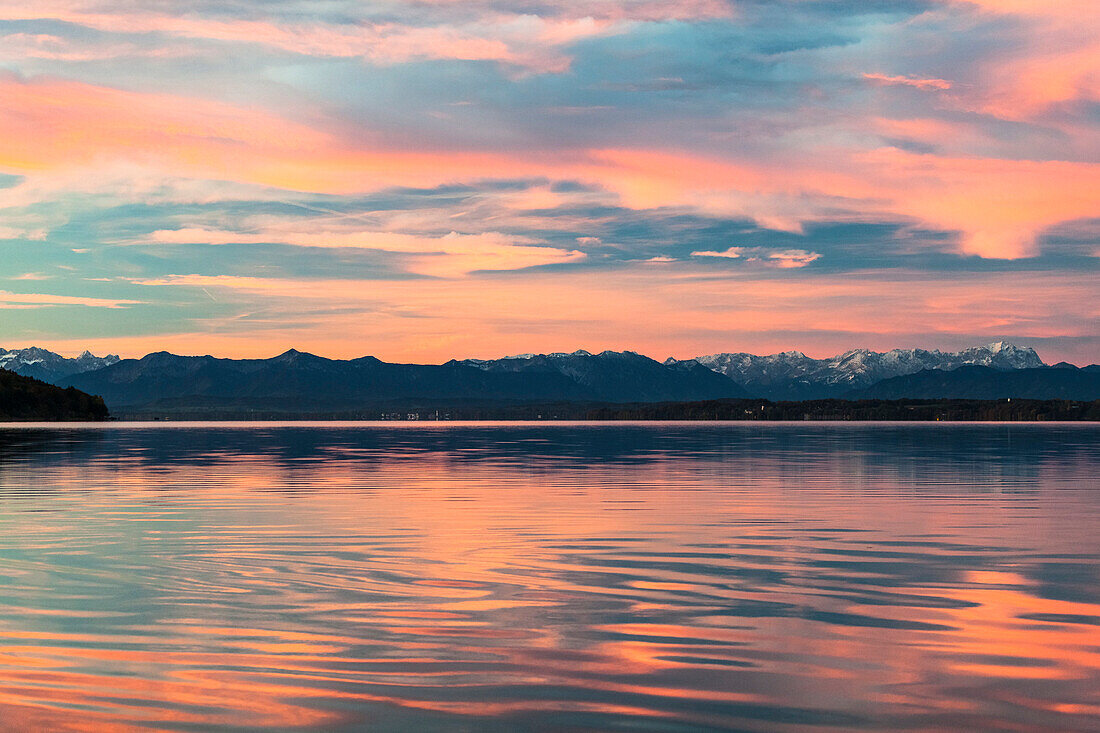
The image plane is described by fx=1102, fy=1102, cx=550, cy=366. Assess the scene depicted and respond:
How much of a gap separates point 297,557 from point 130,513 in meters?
14.6

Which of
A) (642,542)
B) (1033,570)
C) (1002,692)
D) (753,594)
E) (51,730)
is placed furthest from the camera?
(642,542)

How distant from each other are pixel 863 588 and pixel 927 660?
7.13 metres

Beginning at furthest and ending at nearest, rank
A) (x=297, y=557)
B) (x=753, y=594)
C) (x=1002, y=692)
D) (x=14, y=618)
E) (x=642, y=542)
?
(x=642, y=542) → (x=297, y=557) → (x=753, y=594) → (x=14, y=618) → (x=1002, y=692)

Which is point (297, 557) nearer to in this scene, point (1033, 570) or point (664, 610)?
point (664, 610)

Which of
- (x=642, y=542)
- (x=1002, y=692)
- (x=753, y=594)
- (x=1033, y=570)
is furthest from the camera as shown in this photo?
(x=642, y=542)

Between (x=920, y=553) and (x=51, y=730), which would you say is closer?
(x=51, y=730)

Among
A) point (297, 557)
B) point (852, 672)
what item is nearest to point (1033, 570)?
point (852, 672)

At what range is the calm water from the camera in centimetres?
1431

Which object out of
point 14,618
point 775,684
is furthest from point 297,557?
point 775,684

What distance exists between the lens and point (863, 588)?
78.7ft

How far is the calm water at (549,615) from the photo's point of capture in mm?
14312

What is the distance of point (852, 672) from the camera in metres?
16.2

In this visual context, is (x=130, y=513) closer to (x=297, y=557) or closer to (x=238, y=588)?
(x=297, y=557)

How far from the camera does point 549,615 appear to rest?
20.7 metres
